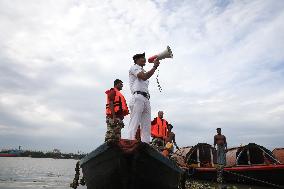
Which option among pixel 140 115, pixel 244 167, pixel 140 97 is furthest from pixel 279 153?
pixel 140 97

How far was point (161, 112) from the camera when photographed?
11906 millimetres

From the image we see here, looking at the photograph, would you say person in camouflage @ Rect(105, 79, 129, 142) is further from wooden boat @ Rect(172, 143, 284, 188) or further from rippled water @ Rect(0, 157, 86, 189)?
rippled water @ Rect(0, 157, 86, 189)

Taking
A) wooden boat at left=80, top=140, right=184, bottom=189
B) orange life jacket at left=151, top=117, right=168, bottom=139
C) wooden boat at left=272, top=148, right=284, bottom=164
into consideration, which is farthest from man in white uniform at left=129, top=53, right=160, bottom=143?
wooden boat at left=272, top=148, right=284, bottom=164

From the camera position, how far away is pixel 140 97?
6090 mm

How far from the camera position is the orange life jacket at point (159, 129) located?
1136 cm

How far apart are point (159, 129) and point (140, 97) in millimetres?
5498

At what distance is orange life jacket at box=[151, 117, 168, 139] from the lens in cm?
1136

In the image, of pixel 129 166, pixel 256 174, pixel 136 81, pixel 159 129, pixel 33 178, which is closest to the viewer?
pixel 129 166

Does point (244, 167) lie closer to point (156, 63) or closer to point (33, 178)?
point (156, 63)

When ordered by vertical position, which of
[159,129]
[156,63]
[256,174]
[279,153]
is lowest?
[256,174]

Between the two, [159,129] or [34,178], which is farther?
[34,178]

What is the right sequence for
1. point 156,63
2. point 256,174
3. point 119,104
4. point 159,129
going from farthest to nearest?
point 256,174, point 159,129, point 119,104, point 156,63

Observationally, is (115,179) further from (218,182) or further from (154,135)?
(218,182)

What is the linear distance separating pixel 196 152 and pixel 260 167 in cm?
769
